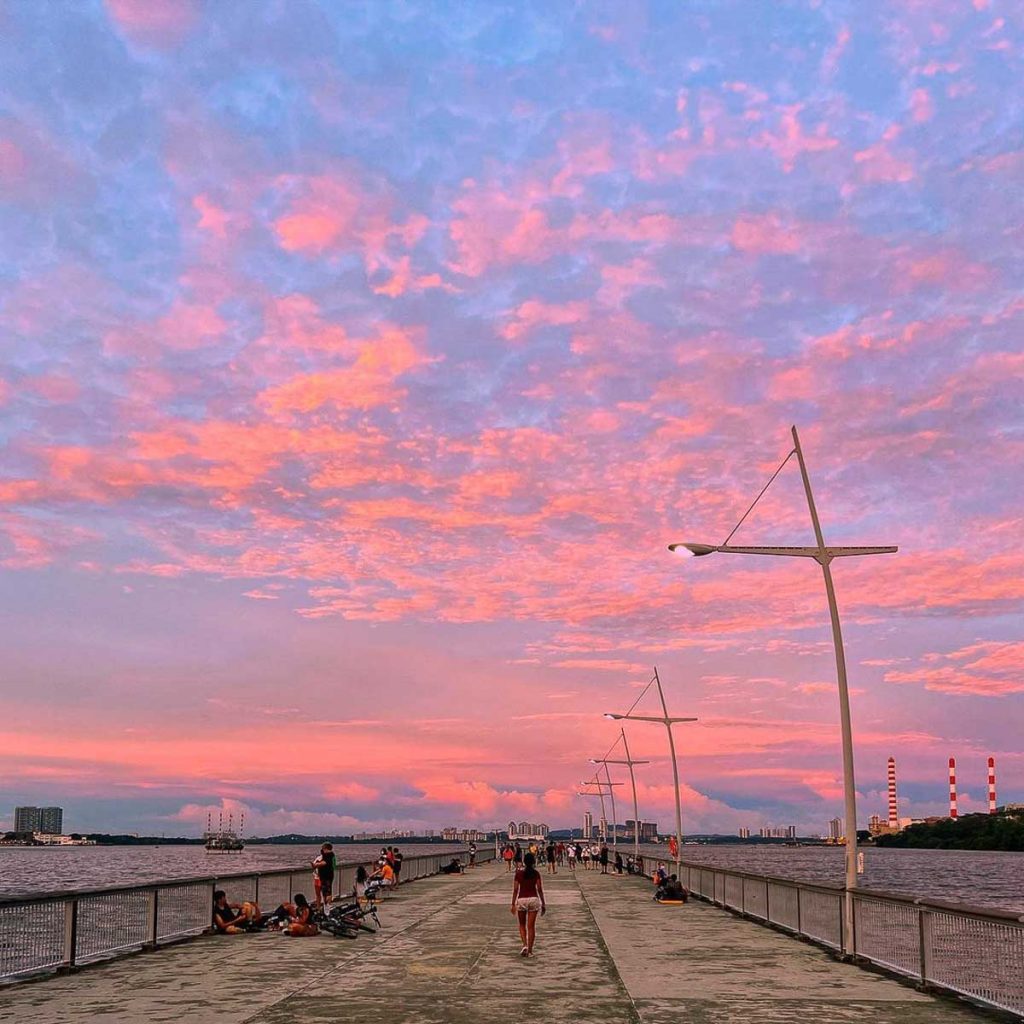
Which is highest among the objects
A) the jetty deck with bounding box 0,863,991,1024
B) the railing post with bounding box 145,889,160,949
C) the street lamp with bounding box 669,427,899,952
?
the street lamp with bounding box 669,427,899,952

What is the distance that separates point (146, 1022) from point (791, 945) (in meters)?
12.6

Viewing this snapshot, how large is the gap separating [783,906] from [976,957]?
8.62 metres

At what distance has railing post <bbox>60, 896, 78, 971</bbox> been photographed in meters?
17.9

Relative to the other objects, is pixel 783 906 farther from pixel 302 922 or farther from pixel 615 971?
pixel 302 922

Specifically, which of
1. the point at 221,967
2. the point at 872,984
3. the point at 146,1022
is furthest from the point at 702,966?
the point at 146,1022

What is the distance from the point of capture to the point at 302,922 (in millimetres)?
23625

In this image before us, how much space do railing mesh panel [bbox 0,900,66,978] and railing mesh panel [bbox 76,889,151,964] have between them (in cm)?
35

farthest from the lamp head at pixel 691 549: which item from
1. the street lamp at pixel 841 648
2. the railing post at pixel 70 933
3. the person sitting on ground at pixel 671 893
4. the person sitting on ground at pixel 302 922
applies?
the person sitting on ground at pixel 671 893

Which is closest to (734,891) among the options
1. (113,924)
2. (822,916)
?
(822,916)

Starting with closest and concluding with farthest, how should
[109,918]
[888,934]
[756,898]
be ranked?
[888,934], [109,918], [756,898]

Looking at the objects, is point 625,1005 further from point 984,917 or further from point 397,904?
point 397,904

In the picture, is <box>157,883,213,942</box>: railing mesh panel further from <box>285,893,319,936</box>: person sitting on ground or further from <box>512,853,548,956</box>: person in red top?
<box>512,853,548,956</box>: person in red top

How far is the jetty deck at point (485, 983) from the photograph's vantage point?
13742 mm

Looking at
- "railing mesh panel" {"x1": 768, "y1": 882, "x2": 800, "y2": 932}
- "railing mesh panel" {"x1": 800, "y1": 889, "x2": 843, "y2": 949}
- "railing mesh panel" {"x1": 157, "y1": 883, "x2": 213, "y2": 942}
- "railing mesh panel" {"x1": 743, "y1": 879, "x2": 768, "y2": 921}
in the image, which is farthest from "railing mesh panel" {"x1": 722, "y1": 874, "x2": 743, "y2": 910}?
"railing mesh panel" {"x1": 157, "y1": 883, "x2": 213, "y2": 942}
